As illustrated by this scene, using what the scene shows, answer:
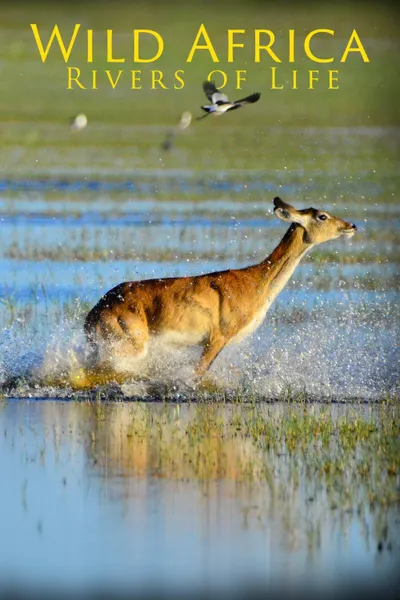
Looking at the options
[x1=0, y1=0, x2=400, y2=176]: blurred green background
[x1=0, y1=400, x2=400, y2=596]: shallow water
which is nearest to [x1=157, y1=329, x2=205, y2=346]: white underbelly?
[x1=0, y1=400, x2=400, y2=596]: shallow water

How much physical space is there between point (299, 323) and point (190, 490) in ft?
19.0

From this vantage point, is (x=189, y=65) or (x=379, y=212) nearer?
(x=379, y=212)

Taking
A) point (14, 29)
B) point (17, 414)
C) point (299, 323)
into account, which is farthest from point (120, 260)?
point (14, 29)

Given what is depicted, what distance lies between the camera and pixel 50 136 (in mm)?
22562

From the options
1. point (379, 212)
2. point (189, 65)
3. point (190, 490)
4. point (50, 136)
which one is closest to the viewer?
point (190, 490)

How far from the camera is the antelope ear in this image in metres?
11.7

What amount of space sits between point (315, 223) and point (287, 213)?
0.82ft

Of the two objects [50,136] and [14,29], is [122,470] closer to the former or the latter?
[50,136]

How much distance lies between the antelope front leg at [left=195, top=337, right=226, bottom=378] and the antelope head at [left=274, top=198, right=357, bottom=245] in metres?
1.18

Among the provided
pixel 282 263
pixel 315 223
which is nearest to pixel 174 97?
pixel 315 223

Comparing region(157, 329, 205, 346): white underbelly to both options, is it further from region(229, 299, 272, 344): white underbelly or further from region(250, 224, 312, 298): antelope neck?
region(250, 224, 312, 298): antelope neck

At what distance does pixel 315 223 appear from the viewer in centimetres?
1187

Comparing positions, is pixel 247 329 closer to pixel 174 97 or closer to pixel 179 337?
pixel 179 337

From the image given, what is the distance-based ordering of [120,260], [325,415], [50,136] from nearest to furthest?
[325,415] < [120,260] < [50,136]
